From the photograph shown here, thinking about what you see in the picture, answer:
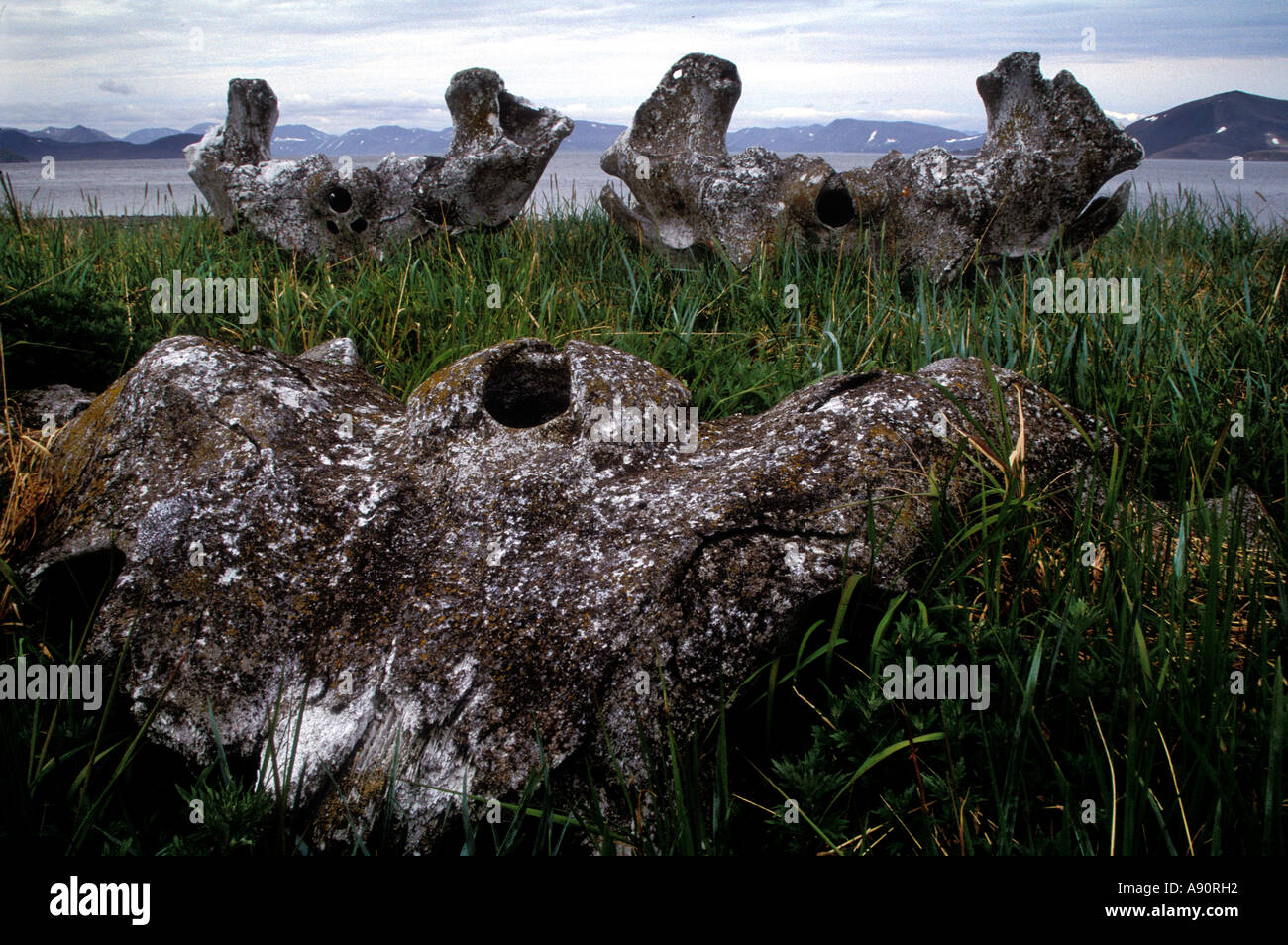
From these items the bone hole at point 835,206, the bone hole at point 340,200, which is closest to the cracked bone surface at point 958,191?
the bone hole at point 835,206

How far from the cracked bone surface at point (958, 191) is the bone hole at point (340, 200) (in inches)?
97.0

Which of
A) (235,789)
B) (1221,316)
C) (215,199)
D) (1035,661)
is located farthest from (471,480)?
(215,199)

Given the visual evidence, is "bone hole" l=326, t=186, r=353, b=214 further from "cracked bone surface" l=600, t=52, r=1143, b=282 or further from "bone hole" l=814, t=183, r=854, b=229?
"bone hole" l=814, t=183, r=854, b=229

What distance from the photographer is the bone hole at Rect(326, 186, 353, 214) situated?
5.79m

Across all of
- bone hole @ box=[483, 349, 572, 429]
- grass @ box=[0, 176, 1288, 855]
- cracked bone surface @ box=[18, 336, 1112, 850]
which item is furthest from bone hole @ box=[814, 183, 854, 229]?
bone hole @ box=[483, 349, 572, 429]

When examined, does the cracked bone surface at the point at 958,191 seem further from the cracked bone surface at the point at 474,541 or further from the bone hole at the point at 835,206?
the cracked bone surface at the point at 474,541

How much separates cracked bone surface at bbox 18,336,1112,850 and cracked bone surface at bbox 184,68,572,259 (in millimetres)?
3790

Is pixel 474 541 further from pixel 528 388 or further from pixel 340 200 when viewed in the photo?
pixel 340 200

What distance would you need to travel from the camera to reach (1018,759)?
60.4 inches

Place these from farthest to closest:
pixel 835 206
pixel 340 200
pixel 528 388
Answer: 1. pixel 340 200
2. pixel 835 206
3. pixel 528 388

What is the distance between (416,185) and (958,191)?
3775 mm

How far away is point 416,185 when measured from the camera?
590 cm

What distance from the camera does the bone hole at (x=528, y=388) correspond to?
90.7 inches

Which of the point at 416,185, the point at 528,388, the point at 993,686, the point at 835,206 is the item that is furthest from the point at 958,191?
the point at 993,686
